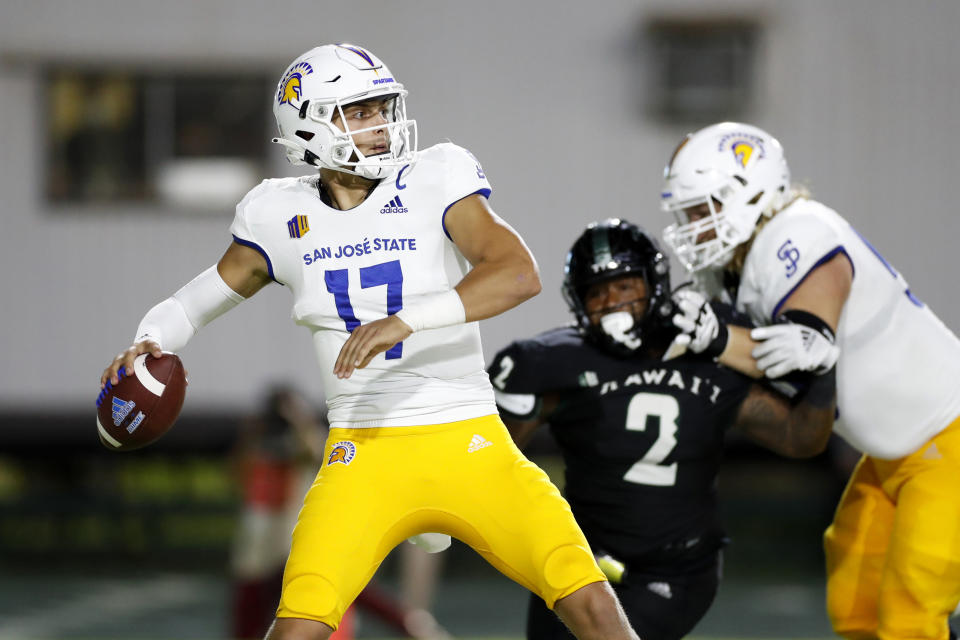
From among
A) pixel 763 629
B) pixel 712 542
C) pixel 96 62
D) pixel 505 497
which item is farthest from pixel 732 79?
pixel 505 497

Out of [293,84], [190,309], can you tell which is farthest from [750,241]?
[190,309]

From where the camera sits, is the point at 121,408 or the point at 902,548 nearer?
the point at 121,408

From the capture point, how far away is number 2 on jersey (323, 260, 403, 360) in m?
2.99

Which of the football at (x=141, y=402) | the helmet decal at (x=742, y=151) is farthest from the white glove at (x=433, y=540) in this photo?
the helmet decal at (x=742, y=151)

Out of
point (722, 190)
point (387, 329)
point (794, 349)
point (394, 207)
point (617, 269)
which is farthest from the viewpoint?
point (722, 190)

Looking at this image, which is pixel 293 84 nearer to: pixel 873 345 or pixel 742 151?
pixel 742 151

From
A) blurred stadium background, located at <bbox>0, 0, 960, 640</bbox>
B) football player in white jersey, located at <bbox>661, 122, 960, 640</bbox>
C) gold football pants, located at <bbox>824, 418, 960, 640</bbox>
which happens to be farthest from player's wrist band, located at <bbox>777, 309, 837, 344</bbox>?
blurred stadium background, located at <bbox>0, 0, 960, 640</bbox>

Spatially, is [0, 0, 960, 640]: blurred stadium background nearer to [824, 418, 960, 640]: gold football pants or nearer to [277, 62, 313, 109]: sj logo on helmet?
[824, 418, 960, 640]: gold football pants

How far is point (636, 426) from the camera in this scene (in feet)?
11.0

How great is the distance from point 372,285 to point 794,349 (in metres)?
1.16

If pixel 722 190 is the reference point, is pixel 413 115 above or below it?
above

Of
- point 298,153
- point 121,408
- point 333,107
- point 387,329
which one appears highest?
point 333,107

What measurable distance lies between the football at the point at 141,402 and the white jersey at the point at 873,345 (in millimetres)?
1715

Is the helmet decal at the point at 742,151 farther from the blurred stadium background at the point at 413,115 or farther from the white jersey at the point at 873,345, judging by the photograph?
the blurred stadium background at the point at 413,115
